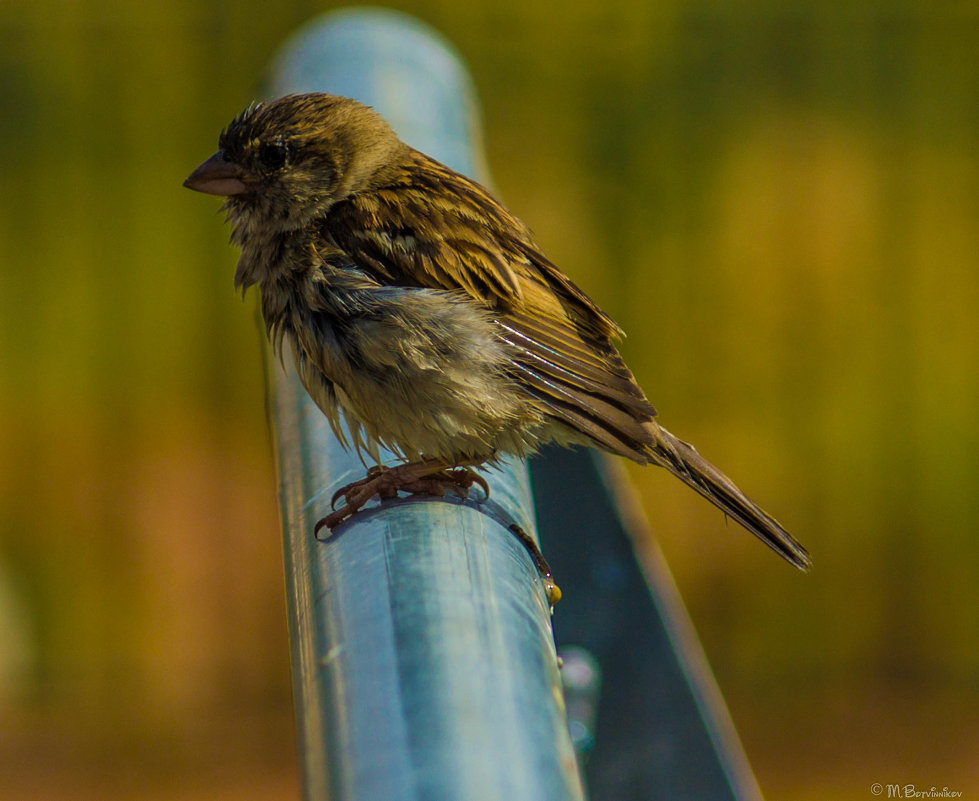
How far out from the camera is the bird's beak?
11.0 ft

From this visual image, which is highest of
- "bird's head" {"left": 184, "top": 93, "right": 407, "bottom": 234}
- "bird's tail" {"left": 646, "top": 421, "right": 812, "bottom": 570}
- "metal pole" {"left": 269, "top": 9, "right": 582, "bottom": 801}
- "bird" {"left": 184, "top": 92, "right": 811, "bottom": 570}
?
"bird's head" {"left": 184, "top": 93, "right": 407, "bottom": 234}

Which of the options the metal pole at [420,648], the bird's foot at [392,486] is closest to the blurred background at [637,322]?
the bird's foot at [392,486]

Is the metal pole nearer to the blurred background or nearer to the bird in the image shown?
the bird

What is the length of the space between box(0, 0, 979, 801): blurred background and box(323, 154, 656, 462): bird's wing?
15.6ft

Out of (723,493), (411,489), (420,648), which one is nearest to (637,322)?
(723,493)

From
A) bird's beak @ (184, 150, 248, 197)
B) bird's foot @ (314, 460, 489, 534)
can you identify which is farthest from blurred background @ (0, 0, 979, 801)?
bird's foot @ (314, 460, 489, 534)

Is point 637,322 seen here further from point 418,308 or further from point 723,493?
point 418,308

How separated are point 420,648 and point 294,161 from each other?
7.16ft

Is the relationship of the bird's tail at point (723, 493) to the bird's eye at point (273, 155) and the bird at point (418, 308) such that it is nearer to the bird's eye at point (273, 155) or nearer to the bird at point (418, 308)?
the bird at point (418, 308)

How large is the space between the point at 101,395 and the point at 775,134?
14.8ft

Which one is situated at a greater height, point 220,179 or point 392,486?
point 220,179

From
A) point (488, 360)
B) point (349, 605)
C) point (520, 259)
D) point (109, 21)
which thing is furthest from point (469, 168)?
point (109, 21)

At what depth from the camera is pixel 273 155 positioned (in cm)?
336

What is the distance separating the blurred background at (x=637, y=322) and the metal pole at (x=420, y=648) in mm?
A: 5590
